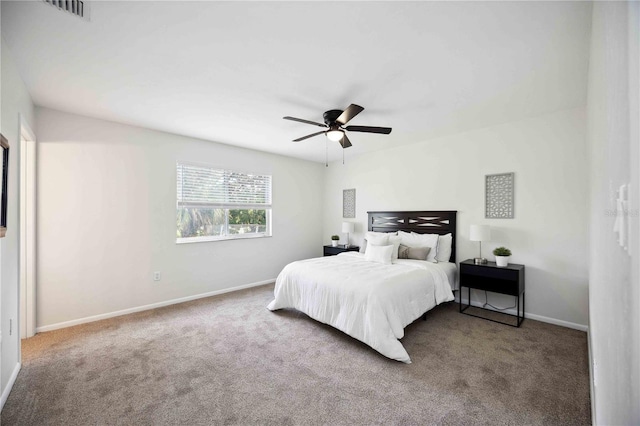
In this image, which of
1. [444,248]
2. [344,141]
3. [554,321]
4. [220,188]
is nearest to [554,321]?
[554,321]

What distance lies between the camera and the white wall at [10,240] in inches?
77.2

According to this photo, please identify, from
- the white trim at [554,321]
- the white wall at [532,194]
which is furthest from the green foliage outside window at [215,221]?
the white trim at [554,321]

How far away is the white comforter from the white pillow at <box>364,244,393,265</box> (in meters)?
0.12

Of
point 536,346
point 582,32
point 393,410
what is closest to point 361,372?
point 393,410

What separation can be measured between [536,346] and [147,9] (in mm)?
4228

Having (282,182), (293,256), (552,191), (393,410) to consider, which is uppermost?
(282,182)

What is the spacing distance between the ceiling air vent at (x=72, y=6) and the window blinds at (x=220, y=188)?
8.56 ft

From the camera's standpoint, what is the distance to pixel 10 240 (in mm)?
2082

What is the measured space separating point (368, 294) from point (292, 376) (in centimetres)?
97

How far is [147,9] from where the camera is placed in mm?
1653

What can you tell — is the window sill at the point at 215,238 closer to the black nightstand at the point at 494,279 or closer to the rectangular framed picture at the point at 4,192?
the rectangular framed picture at the point at 4,192

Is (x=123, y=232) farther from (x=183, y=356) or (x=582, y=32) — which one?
(x=582, y=32)

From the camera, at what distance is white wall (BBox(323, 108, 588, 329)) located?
3.10 meters

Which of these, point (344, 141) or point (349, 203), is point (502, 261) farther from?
point (349, 203)
